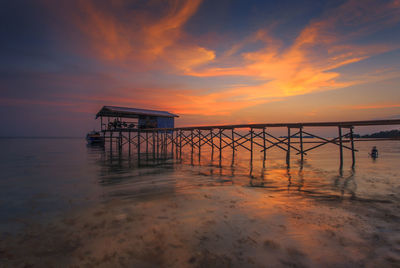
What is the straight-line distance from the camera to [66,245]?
11.4 feet

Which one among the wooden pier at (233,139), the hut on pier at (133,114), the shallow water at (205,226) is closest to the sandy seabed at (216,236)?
the shallow water at (205,226)

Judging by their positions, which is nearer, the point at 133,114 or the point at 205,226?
the point at 205,226

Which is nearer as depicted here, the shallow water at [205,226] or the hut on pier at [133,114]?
the shallow water at [205,226]

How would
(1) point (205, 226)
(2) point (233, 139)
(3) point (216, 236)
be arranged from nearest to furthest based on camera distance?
(3) point (216, 236) < (1) point (205, 226) < (2) point (233, 139)

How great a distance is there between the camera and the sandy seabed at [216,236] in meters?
2.98

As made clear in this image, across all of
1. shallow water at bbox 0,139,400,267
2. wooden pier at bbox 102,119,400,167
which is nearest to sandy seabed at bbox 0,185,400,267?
shallow water at bbox 0,139,400,267

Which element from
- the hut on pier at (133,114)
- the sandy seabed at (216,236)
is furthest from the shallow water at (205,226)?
the hut on pier at (133,114)

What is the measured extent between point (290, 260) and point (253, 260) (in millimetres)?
572

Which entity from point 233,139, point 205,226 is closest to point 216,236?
point 205,226

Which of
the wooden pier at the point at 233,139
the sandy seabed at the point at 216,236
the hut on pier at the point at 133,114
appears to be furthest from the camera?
the hut on pier at the point at 133,114

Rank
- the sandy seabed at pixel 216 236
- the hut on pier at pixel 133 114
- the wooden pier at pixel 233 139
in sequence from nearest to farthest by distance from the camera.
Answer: the sandy seabed at pixel 216 236, the wooden pier at pixel 233 139, the hut on pier at pixel 133 114

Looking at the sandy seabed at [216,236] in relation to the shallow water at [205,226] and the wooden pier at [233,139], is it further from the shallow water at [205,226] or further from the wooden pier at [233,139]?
the wooden pier at [233,139]

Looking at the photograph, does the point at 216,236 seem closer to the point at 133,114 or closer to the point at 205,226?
the point at 205,226

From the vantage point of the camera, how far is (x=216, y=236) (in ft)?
12.1
